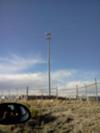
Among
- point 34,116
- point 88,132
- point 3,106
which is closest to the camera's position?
point 3,106

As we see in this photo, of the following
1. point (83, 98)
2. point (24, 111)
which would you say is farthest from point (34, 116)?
point (24, 111)

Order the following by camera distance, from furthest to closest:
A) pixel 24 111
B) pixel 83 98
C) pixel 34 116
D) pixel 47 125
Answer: pixel 83 98 → pixel 34 116 → pixel 47 125 → pixel 24 111

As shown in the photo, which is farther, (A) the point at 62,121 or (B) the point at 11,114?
(A) the point at 62,121

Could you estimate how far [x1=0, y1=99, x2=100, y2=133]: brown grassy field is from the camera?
24359 millimetres

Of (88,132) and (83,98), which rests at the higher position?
(83,98)

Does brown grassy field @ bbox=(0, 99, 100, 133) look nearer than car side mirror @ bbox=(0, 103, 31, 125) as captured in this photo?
No

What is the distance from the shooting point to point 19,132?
25.3 m

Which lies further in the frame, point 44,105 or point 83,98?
point 83,98

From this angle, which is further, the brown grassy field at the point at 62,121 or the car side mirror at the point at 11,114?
the brown grassy field at the point at 62,121

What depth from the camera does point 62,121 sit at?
87.8 ft

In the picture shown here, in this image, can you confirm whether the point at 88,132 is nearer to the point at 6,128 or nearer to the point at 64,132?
the point at 64,132

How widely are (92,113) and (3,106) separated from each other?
22.7 metres

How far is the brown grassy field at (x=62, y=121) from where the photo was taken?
24.4 m

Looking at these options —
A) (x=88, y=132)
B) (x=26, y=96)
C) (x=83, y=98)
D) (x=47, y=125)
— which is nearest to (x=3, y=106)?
(x=88, y=132)
